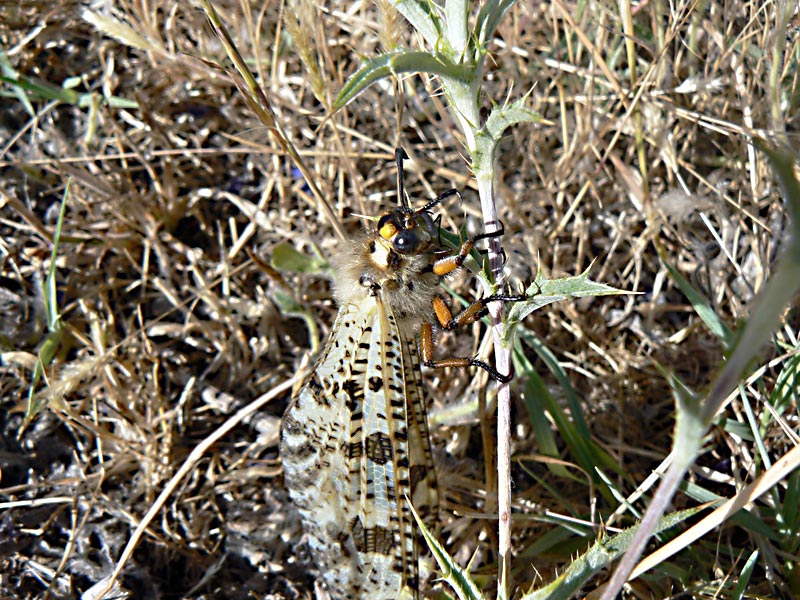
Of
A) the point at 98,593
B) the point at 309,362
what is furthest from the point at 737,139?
the point at 98,593

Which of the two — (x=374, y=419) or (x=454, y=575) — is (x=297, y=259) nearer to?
(x=374, y=419)

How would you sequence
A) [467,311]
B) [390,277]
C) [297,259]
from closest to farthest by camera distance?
[467,311] → [390,277] → [297,259]

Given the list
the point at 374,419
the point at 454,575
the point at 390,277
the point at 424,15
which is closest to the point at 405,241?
the point at 390,277

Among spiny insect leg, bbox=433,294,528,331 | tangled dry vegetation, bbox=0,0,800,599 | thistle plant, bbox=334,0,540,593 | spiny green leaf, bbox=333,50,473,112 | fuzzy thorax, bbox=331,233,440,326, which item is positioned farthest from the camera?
tangled dry vegetation, bbox=0,0,800,599

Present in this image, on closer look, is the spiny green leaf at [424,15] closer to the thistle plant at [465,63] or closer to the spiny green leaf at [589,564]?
the thistle plant at [465,63]

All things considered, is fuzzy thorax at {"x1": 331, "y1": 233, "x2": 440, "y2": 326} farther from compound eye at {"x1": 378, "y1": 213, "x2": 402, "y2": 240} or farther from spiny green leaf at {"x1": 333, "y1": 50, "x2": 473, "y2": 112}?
spiny green leaf at {"x1": 333, "y1": 50, "x2": 473, "y2": 112}

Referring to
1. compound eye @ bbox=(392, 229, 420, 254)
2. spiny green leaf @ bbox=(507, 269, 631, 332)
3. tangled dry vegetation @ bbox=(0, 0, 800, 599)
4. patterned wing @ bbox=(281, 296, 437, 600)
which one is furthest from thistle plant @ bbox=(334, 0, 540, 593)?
patterned wing @ bbox=(281, 296, 437, 600)
